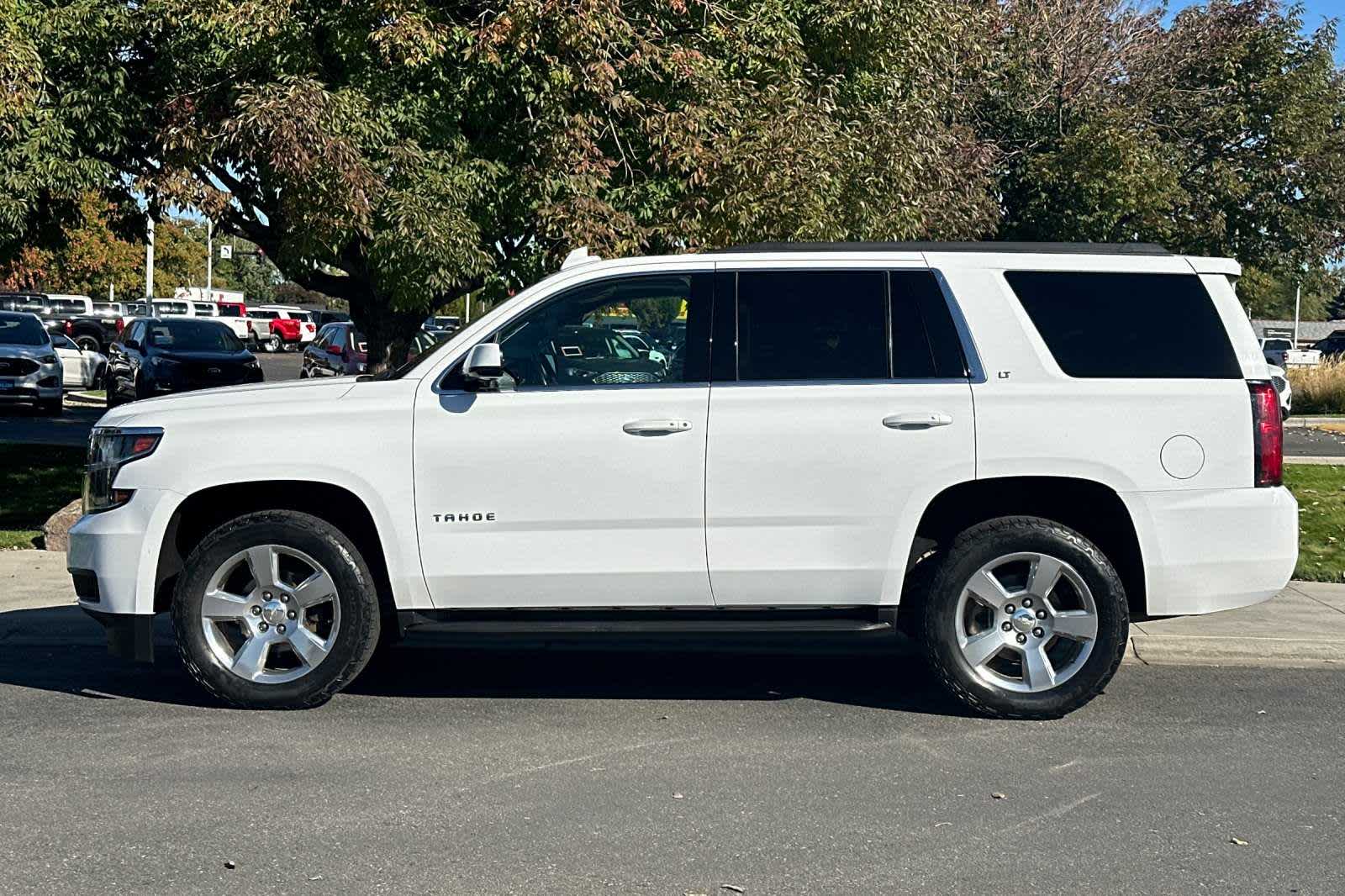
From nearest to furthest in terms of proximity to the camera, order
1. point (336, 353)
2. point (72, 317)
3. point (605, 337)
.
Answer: point (605, 337), point (336, 353), point (72, 317)

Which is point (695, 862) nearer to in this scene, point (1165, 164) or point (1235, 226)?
point (1165, 164)

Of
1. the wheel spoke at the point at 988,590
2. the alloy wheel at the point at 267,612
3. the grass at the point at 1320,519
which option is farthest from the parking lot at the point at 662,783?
Result: the grass at the point at 1320,519

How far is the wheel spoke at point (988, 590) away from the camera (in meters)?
6.70

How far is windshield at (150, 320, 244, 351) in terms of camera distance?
25531 millimetres

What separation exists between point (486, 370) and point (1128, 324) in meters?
2.81

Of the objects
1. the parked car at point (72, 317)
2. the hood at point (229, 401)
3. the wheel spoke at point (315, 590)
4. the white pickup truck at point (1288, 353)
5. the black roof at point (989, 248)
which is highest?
the parked car at point (72, 317)

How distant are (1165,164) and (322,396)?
26.2m

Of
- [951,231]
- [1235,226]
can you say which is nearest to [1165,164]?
[1235,226]

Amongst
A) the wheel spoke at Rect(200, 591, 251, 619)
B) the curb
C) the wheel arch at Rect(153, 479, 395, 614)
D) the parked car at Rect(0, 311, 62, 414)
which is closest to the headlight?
the wheel arch at Rect(153, 479, 395, 614)

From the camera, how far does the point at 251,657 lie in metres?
6.78

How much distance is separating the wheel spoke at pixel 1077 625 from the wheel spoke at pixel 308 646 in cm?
318

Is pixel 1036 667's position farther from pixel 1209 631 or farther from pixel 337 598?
pixel 337 598

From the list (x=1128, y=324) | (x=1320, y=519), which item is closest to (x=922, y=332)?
(x=1128, y=324)

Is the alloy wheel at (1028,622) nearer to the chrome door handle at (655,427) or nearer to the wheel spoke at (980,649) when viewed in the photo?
the wheel spoke at (980,649)
